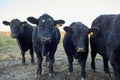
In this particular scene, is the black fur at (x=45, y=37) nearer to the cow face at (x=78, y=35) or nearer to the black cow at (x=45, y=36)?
the black cow at (x=45, y=36)

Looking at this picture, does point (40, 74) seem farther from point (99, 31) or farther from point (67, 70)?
point (99, 31)

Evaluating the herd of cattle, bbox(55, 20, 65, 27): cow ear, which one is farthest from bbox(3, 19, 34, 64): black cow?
bbox(55, 20, 65, 27): cow ear

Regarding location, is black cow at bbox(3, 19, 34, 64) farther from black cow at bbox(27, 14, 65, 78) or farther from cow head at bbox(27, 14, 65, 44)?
cow head at bbox(27, 14, 65, 44)

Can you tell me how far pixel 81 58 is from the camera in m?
12.1

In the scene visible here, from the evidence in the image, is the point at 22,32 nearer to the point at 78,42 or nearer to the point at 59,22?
the point at 59,22

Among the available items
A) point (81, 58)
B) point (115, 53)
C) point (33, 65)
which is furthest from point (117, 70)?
point (33, 65)

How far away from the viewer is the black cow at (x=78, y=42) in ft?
37.9

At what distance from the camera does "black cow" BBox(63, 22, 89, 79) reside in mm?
11562

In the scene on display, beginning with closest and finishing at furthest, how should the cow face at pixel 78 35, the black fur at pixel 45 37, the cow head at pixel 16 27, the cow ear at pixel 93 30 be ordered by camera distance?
the cow face at pixel 78 35
the black fur at pixel 45 37
the cow ear at pixel 93 30
the cow head at pixel 16 27

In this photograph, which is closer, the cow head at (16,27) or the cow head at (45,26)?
the cow head at (45,26)

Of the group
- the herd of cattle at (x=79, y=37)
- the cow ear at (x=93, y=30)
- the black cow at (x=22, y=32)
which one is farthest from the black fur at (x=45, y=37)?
the black cow at (x=22, y=32)

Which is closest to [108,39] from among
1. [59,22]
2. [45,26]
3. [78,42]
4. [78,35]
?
[78,42]

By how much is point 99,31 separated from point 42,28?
85.2 inches

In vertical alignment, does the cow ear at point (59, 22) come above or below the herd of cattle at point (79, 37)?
above
